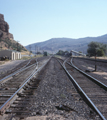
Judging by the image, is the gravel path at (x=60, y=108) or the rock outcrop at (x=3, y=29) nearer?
the gravel path at (x=60, y=108)

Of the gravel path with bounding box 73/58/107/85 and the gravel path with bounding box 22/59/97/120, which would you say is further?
the gravel path with bounding box 73/58/107/85

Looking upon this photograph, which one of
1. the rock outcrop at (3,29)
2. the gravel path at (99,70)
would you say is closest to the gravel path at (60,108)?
the gravel path at (99,70)

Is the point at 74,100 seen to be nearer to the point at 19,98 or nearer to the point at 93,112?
the point at 93,112

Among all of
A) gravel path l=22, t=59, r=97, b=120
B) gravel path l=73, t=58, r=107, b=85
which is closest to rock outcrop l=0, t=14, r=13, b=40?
gravel path l=73, t=58, r=107, b=85

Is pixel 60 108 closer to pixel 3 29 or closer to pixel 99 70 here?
pixel 99 70

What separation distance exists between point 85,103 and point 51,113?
1515 mm

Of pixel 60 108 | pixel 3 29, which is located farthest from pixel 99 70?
pixel 3 29

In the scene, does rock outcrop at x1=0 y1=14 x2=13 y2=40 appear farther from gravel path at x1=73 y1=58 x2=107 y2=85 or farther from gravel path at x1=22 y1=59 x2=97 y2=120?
gravel path at x1=22 y1=59 x2=97 y2=120

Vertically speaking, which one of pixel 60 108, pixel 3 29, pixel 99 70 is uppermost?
pixel 3 29

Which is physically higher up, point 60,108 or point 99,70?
point 60,108

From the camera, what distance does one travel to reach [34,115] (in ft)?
14.1

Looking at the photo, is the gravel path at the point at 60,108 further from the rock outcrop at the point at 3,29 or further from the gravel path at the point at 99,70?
the rock outcrop at the point at 3,29

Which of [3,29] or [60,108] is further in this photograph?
[3,29]

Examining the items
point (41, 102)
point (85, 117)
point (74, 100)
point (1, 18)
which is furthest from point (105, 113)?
point (1, 18)
